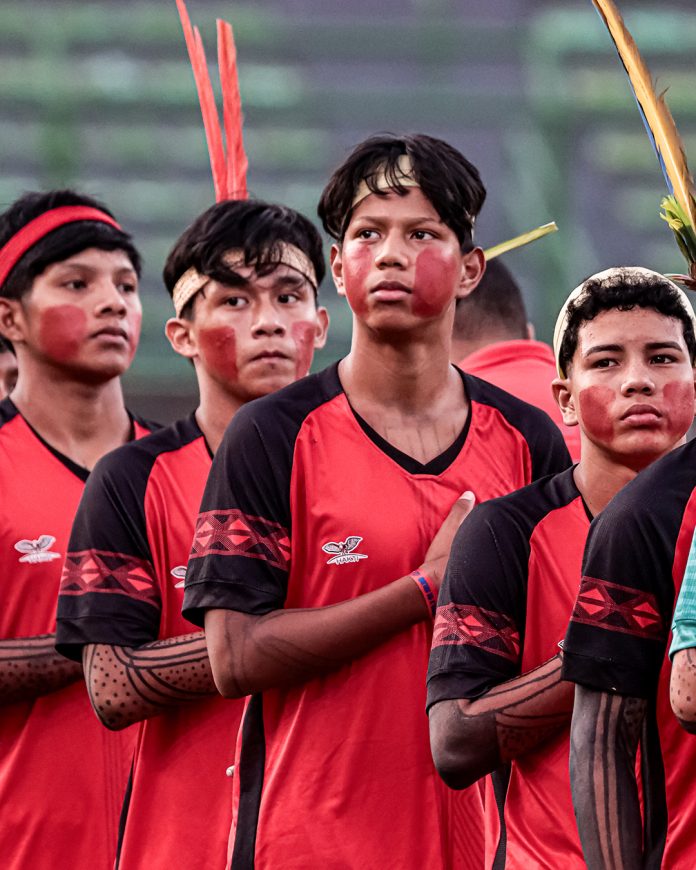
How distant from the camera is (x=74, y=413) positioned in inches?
206

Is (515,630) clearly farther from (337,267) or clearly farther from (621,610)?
(337,267)

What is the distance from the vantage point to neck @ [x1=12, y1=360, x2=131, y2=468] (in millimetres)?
5191

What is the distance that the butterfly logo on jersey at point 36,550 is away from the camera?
15.9 ft

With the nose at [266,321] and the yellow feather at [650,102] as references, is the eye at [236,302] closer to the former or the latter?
the nose at [266,321]

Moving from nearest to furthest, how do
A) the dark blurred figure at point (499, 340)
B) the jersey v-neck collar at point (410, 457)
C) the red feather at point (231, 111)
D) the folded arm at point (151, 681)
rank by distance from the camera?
the jersey v-neck collar at point (410, 457) < the folded arm at point (151, 681) < the red feather at point (231, 111) < the dark blurred figure at point (499, 340)

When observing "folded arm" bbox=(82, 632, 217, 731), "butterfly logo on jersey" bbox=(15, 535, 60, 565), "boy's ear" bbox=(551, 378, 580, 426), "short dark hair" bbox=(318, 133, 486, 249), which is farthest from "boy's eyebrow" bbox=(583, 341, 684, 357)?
"butterfly logo on jersey" bbox=(15, 535, 60, 565)

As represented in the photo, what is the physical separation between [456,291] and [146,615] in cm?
102

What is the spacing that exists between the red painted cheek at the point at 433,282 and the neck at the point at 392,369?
2.0 inches

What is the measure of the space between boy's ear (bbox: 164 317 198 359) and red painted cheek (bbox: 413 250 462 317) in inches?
40.2

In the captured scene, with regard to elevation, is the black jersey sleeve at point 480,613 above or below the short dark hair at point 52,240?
below

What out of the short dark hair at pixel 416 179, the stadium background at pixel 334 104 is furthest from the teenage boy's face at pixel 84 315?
the stadium background at pixel 334 104

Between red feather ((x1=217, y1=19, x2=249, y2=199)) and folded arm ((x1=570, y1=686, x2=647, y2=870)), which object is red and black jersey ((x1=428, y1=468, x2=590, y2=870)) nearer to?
folded arm ((x1=570, y1=686, x2=647, y2=870))

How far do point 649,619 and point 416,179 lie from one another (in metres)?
1.36

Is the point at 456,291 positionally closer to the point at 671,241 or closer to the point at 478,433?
the point at 478,433
